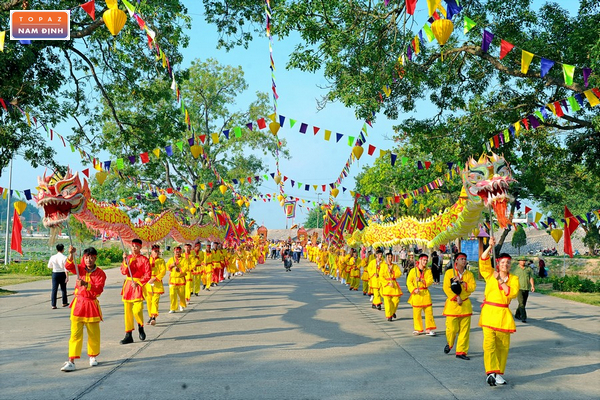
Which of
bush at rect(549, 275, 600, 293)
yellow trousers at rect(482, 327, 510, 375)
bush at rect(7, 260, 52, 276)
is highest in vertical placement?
bush at rect(7, 260, 52, 276)

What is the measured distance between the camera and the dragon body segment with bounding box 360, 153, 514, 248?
811 cm

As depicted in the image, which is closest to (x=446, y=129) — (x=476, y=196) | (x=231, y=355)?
(x=476, y=196)

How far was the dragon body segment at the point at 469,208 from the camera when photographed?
26.6 ft

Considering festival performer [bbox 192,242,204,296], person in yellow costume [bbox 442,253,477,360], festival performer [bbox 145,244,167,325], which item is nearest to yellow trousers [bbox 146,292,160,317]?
festival performer [bbox 145,244,167,325]

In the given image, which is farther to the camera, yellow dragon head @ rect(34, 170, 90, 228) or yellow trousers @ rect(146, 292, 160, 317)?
yellow trousers @ rect(146, 292, 160, 317)

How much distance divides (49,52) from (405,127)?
998cm

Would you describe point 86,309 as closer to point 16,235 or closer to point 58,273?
point 16,235

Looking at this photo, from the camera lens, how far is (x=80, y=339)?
7137mm

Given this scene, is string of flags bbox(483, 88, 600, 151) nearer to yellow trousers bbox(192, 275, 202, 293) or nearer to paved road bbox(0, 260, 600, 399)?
paved road bbox(0, 260, 600, 399)

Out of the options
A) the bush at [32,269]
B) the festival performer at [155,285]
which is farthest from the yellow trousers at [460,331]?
the bush at [32,269]

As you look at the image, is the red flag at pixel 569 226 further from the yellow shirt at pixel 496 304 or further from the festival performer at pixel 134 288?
the festival performer at pixel 134 288

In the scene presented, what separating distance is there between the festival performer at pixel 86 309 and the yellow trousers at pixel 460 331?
16.1 ft

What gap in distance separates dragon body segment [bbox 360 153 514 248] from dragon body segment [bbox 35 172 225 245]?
606 cm

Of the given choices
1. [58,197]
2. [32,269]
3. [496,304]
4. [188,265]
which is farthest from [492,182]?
[32,269]
